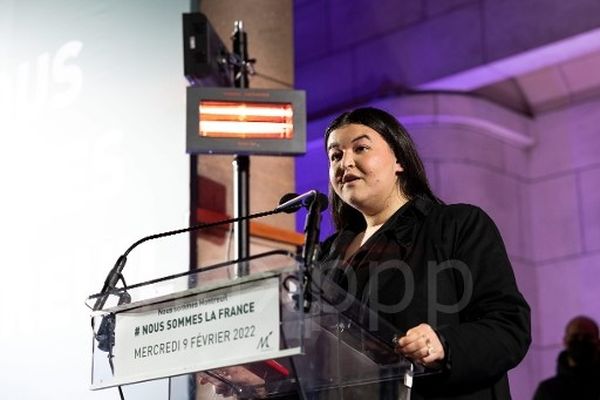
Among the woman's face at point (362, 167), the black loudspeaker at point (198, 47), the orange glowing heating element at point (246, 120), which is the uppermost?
the black loudspeaker at point (198, 47)

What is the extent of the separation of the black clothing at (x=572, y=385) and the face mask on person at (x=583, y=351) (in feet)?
0.14

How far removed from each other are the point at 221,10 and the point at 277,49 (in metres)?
0.44

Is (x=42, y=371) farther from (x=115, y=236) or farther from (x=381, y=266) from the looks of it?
(x=381, y=266)

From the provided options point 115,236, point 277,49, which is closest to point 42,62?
point 115,236

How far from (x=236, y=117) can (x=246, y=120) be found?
0.05 metres

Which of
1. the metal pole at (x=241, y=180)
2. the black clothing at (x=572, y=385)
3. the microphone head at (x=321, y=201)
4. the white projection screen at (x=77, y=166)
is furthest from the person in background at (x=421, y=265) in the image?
the black clothing at (x=572, y=385)

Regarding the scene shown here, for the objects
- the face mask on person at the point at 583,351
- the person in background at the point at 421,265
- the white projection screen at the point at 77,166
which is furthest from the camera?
the face mask on person at the point at 583,351

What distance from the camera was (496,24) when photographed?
749 cm

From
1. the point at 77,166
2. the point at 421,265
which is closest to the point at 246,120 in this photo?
the point at 77,166

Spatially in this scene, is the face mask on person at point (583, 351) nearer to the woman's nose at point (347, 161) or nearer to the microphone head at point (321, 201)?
the woman's nose at point (347, 161)

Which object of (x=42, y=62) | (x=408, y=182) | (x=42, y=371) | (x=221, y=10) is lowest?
(x=42, y=371)

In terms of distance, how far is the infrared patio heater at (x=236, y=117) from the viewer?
470cm

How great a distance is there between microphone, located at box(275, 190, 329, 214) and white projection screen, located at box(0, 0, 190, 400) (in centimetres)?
240

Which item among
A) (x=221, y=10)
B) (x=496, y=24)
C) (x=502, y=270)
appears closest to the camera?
(x=502, y=270)
